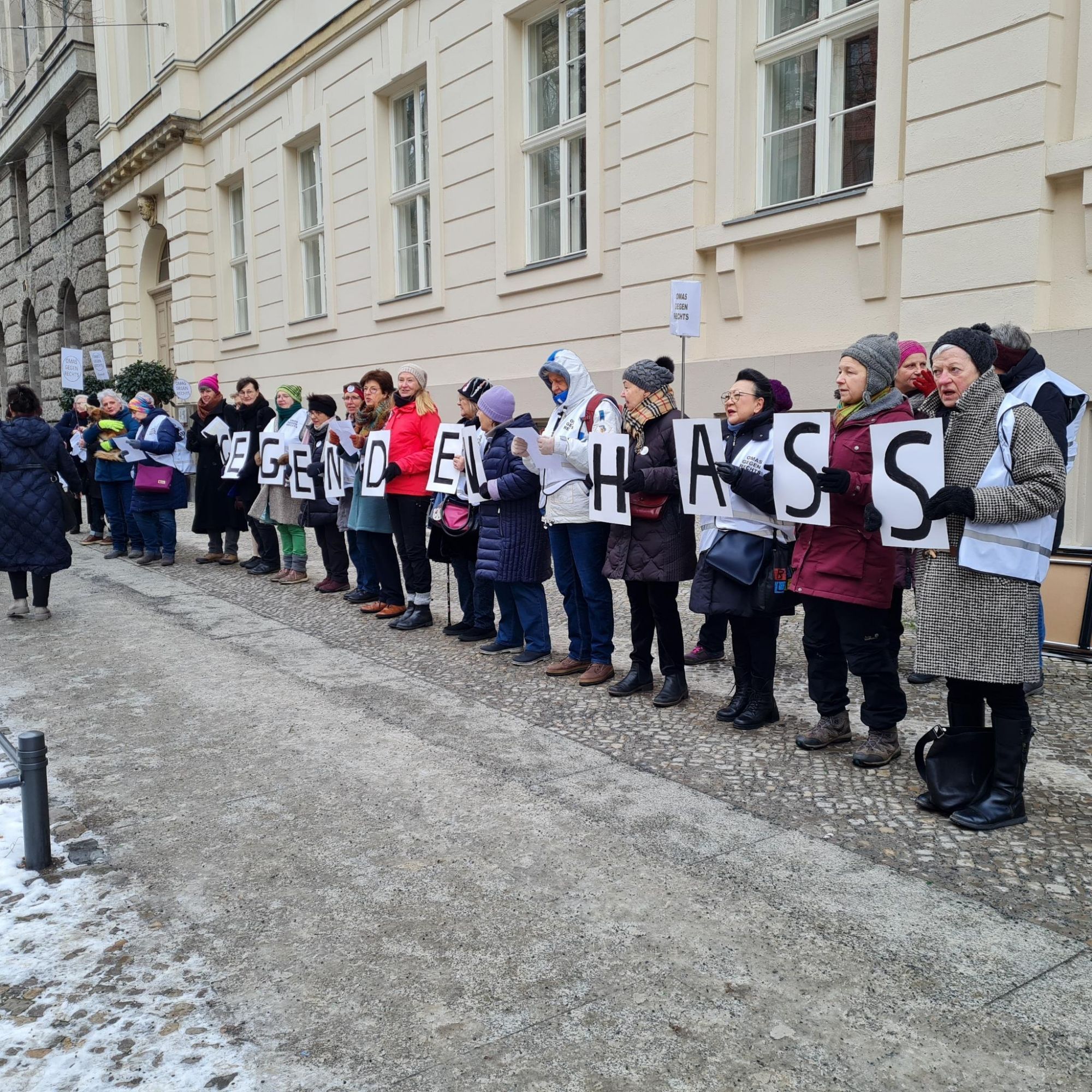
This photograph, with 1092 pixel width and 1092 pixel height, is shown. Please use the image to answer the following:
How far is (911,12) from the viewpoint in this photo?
7.91m

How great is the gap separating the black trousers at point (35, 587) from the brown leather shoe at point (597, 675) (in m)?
4.91

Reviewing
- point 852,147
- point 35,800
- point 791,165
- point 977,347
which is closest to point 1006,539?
point 977,347

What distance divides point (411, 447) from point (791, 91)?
491 cm

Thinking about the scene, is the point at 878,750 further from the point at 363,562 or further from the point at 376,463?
the point at 363,562

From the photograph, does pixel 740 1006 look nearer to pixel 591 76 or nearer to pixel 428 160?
pixel 591 76

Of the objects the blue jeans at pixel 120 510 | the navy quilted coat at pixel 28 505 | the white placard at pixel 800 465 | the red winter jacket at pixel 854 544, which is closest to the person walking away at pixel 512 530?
the white placard at pixel 800 465

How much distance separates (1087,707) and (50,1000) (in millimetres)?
4953

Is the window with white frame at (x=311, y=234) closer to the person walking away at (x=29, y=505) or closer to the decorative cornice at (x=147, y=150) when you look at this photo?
the decorative cornice at (x=147, y=150)

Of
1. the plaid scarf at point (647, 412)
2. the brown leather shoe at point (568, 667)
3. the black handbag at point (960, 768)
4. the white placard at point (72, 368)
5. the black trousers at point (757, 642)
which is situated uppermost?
the white placard at point (72, 368)

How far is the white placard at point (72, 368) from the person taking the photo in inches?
664

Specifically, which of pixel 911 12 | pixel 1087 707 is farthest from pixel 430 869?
pixel 911 12

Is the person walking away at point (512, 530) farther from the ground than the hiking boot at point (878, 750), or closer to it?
farther from the ground

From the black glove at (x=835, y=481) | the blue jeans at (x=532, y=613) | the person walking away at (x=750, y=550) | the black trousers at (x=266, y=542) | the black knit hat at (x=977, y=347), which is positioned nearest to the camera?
the black knit hat at (x=977, y=347)

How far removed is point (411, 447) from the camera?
7957 mm
